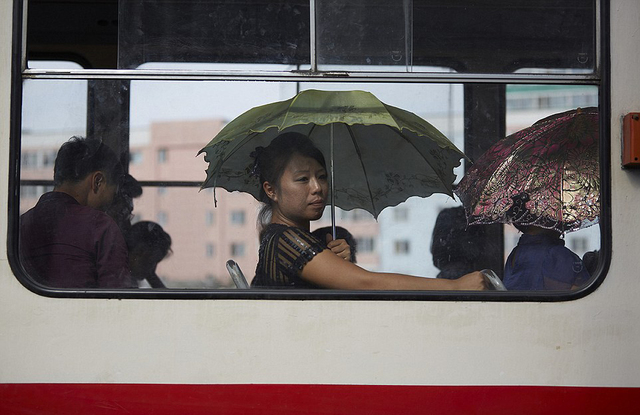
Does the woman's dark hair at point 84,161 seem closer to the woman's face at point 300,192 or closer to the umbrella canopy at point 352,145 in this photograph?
the umbrella canopy at point 352,145

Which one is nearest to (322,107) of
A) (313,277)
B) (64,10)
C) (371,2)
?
(371,2)

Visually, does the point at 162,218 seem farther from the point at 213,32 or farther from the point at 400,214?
the point at 400,214

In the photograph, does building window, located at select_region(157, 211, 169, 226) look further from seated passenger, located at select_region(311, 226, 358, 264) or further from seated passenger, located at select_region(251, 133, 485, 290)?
seated passenger, located at select_region(311, 226, 358, 264)

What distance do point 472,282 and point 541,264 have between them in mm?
226

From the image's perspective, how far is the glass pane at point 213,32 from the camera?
2.23 metres

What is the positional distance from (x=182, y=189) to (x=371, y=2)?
2.76 ft

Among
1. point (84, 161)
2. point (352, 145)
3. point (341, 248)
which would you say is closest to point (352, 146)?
point (352, 145)

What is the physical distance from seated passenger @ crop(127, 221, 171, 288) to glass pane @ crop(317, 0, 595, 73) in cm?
73

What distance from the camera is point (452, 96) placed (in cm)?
221

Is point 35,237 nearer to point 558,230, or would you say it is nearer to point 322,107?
point 322,107

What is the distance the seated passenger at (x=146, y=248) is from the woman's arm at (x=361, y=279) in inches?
17.2

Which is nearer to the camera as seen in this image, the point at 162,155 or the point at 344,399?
the point at 344,399

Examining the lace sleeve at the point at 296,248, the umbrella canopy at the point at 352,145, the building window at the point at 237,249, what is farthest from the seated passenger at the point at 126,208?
the lace sleeve at the point at 296,248

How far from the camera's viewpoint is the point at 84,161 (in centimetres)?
223
